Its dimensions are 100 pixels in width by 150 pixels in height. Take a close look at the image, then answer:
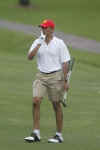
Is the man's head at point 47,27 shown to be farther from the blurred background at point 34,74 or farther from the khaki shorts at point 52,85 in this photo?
the blurred background at point 34,74

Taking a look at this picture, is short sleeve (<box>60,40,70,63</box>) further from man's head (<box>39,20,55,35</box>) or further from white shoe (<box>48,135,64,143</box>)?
white shoe (<box>48,135,64,143</box>)

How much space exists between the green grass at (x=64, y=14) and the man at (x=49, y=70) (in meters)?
22.3

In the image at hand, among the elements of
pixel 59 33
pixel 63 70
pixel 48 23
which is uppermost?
pixel 48 23

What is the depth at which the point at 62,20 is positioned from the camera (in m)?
37.2

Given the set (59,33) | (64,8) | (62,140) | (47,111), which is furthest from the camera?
(64,8)

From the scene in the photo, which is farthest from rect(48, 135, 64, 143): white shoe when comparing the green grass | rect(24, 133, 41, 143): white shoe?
the green grass

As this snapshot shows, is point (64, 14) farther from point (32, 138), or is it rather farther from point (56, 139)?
point (32, 138)

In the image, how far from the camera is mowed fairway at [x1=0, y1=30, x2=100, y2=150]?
10.5 metres

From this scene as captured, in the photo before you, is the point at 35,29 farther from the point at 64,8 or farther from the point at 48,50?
the point at 48,50

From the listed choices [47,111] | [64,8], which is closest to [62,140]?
[47,111]

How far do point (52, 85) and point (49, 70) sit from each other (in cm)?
25

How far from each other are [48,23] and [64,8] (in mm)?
32498

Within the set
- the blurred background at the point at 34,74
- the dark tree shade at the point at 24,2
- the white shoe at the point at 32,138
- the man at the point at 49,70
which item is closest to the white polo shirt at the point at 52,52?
the man at the point at 49,70

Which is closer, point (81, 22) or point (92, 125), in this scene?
point (92, 125)
